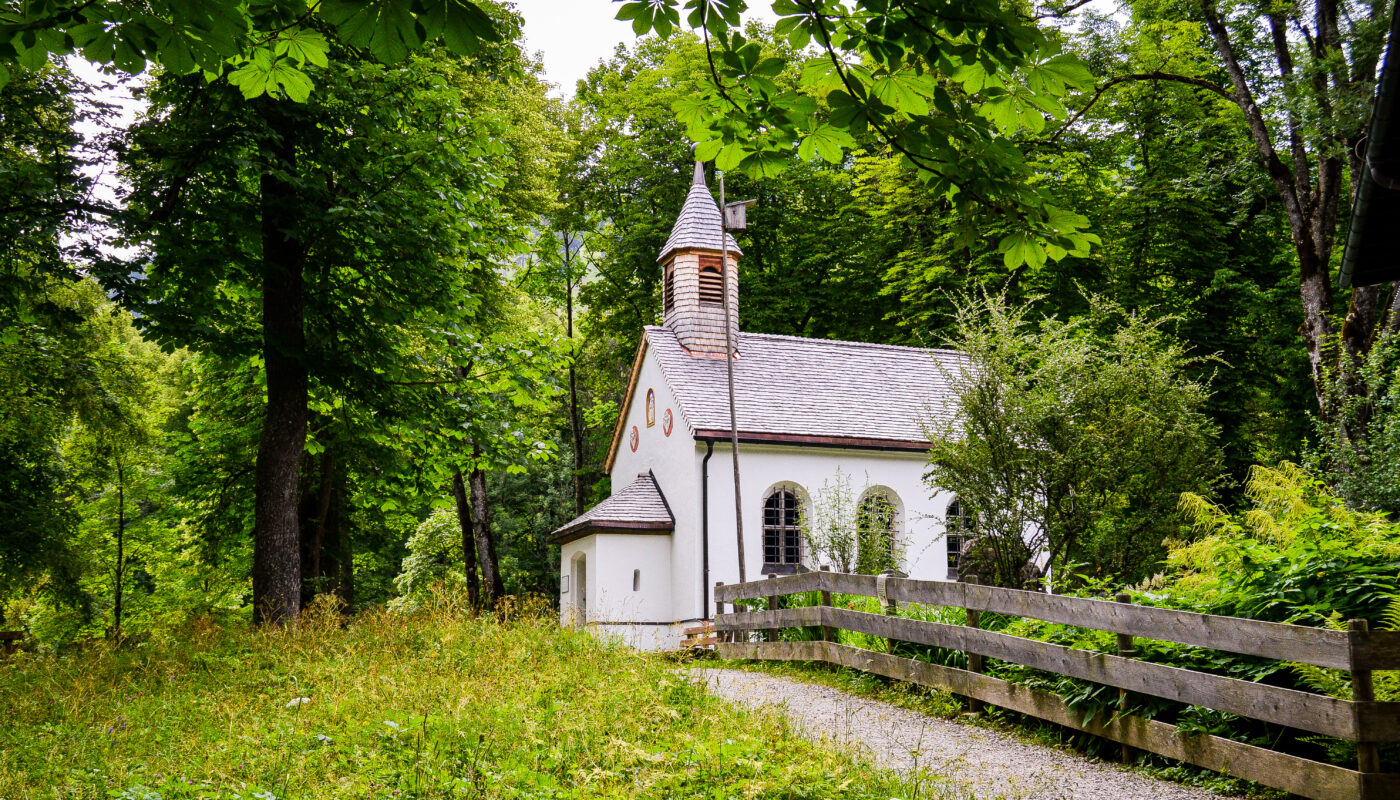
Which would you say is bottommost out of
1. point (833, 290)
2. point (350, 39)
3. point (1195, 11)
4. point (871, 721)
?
point (871, 721)

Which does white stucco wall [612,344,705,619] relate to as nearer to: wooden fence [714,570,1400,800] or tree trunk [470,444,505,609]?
tree trunk [470,444,505,609]

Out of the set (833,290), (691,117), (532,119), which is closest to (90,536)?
(532,119)

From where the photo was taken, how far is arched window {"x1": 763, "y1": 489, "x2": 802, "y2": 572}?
20.8m

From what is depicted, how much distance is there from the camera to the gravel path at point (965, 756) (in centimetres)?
561

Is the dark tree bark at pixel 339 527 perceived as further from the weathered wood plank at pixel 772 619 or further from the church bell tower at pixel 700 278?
the church bell tower at pixel 700 278

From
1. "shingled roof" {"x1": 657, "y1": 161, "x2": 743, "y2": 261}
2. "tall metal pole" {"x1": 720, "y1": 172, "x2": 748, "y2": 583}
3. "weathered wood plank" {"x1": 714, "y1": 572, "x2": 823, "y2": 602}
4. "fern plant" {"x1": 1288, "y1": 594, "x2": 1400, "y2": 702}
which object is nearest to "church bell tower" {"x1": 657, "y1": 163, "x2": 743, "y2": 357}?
"shingled roof" {"x1": 657, "y1": 161, "x2": 743, "y2": 261}

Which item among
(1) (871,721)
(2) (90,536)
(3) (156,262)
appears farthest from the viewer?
(2) (90,536)

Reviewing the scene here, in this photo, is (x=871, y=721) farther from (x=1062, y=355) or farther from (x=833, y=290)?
(x=833, y=290)

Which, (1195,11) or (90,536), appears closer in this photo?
(1195,11)

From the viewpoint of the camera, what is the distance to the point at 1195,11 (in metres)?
18.6

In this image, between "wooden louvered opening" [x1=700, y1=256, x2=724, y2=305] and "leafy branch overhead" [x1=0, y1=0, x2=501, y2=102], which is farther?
"wooden louvered opening" [x1=700, y1=256, x2=724, y2=305]

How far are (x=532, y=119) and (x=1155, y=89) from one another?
48.0 ft

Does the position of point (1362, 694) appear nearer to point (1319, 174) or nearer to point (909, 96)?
point (909, 96)

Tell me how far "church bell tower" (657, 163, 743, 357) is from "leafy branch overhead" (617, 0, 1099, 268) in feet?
60.4
